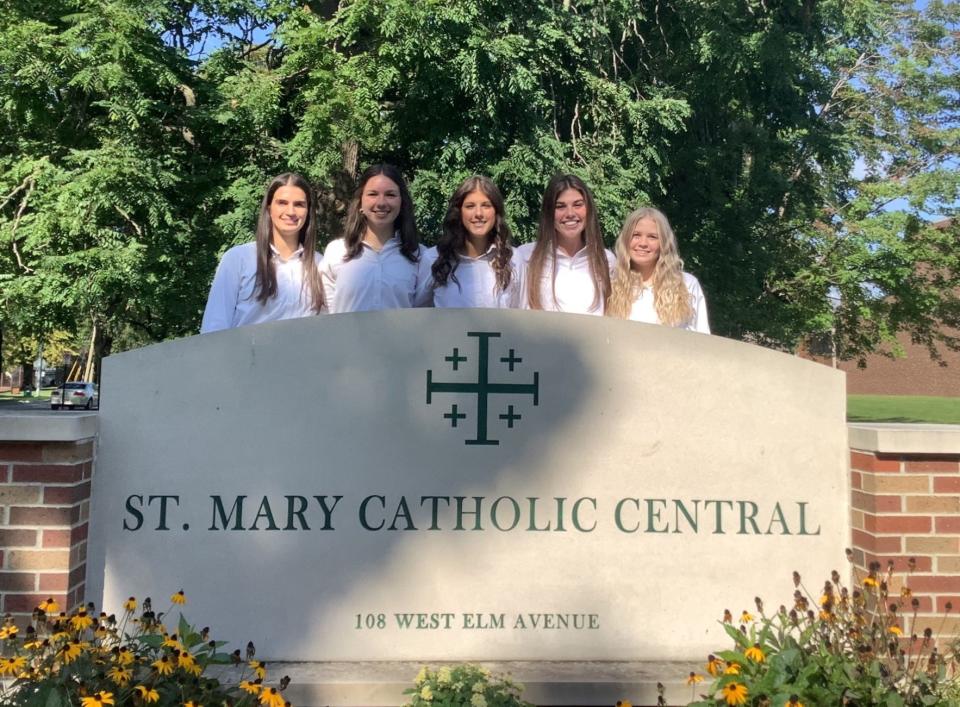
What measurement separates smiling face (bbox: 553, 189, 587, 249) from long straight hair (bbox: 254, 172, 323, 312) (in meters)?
1.03

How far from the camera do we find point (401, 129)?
11.8m

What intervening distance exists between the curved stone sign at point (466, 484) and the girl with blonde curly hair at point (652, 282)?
35 centimetres

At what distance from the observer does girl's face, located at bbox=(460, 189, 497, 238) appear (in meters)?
3.96

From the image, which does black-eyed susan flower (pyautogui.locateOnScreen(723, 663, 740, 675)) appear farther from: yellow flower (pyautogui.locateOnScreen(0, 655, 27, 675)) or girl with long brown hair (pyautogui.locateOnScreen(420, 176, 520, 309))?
yellow flower (pyautogui.locateOnScreen(0, 655, 27, 675))

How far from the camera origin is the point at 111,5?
384 inches

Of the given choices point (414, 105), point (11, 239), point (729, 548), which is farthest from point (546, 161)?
point (729, 548)

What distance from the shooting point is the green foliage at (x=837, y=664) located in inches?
108

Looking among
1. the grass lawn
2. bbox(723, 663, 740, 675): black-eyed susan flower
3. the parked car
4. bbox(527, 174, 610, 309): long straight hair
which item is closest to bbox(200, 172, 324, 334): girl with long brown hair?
bbox(527, 174, 610, 309): long straight hair

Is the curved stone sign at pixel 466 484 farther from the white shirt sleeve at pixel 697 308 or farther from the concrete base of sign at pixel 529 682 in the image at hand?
the white shirt sleeve at pixel 697 308

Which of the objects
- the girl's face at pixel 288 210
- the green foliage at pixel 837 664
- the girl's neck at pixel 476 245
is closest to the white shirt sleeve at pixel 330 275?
the girl's face at pixel 288 210

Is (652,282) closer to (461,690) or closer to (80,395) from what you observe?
(461,690)

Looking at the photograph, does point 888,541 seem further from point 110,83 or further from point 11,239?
point 11,239

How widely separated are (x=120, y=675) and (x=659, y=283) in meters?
2.41

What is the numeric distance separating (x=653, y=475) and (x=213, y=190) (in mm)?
9148
